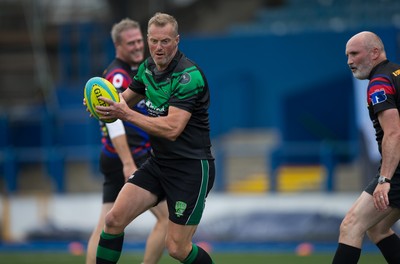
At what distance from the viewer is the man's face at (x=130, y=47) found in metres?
8.15

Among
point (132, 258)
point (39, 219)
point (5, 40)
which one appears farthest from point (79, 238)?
point (5, 40)

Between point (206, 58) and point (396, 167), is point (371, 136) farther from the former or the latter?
point (396, 167)

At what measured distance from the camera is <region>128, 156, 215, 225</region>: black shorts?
22.5 ft

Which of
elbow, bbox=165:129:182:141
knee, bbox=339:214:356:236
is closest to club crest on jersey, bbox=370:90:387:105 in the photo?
knee, bbox=339:214:356:236

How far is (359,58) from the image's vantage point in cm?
691

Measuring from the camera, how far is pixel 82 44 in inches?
758

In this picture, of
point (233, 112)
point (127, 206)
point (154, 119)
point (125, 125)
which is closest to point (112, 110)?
point (154, 119)

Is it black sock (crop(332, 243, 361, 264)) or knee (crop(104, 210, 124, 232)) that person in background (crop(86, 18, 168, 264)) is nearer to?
knee (crop(104, 210, 124, 232))

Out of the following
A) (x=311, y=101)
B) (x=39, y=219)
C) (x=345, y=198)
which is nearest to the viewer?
(x=345, y=198)

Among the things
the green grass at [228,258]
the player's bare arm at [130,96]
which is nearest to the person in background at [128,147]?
the player's bare arm at [130,96]

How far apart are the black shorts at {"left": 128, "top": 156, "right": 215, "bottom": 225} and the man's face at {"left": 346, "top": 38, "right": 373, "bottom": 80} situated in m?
1.41

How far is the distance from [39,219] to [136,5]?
6.60 meters

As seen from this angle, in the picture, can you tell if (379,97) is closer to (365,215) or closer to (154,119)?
(365,215)

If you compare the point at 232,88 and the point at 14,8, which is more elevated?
the point at 14,8
